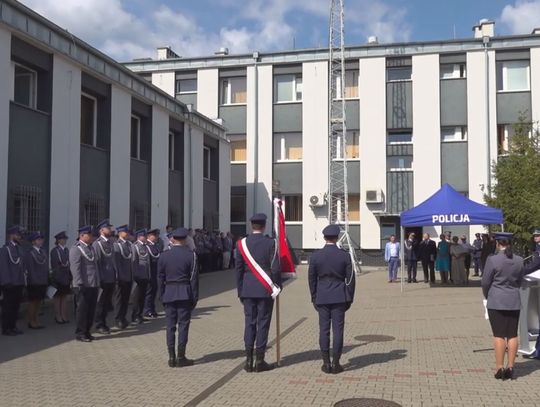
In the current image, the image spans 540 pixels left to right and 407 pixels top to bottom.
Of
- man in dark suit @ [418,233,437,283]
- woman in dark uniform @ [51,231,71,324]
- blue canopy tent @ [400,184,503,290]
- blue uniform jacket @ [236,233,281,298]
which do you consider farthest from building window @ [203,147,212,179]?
blue uniform jacket @ [236,233,281,298]

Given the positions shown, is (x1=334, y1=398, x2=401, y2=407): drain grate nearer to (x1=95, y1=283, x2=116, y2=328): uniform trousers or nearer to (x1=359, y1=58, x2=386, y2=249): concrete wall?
(x1=95, y1=283, x2=116, y2=328): uniform trousers

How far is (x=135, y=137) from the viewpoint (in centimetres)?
2097

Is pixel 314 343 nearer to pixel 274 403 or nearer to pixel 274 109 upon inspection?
pixel 274 403

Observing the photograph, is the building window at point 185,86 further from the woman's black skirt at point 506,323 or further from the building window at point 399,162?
the woman's black skirt at point 506,323

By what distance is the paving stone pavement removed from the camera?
6.71 meters

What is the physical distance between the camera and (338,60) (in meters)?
30.2

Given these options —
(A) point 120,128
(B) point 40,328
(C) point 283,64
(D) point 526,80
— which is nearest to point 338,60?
(C) point 283,64

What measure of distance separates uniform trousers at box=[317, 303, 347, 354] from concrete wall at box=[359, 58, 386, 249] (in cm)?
2233

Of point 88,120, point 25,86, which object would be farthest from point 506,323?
point 88,120

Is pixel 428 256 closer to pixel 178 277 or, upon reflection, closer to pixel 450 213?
pixel 450 213

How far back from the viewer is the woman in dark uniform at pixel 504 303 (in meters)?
7.47

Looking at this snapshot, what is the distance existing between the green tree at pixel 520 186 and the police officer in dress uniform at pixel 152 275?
11817 millimetres

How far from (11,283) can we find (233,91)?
23042 millimetres

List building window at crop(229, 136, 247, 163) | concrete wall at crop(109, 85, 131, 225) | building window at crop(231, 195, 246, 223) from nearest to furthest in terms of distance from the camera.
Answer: concrete wall at crop(109, 85, 131, 225) → building window at crop(231, 195, 246, 223) → building window at crop(229, 136, 247, 163)
